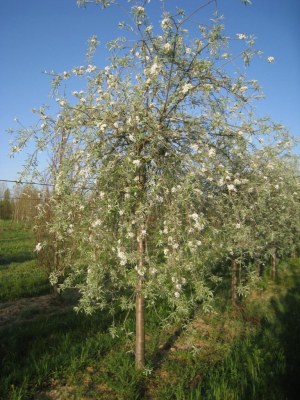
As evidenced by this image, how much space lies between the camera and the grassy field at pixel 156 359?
15.6 feet

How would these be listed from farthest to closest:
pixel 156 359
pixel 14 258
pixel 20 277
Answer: pixel 14 258 < pixel 20 277 < pixel 156 359

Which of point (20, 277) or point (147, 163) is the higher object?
point (147, 163)

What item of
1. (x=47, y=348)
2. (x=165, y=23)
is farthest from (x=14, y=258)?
(x=165, y=23)

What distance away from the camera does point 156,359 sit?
6.02m

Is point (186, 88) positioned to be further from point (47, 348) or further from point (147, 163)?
point (47, 348)

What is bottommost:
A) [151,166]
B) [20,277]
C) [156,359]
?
[156,359]

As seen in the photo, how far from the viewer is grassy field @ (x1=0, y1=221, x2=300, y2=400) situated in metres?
4.75

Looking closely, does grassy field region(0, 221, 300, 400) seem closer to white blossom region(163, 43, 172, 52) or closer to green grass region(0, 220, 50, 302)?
green grass region(0, 220, 50, 302)

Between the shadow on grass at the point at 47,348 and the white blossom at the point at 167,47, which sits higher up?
the white blossom at the point at 167,47

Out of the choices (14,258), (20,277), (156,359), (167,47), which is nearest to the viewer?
(167,47)

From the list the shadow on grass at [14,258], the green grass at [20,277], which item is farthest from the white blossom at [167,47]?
the shadow on grass at [14,258]

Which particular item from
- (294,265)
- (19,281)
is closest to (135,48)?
(19,281)

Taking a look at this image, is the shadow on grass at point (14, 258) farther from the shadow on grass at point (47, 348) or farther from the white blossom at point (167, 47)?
the white blossom at point (167, 47)

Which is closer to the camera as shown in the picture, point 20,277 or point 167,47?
point 167,47
